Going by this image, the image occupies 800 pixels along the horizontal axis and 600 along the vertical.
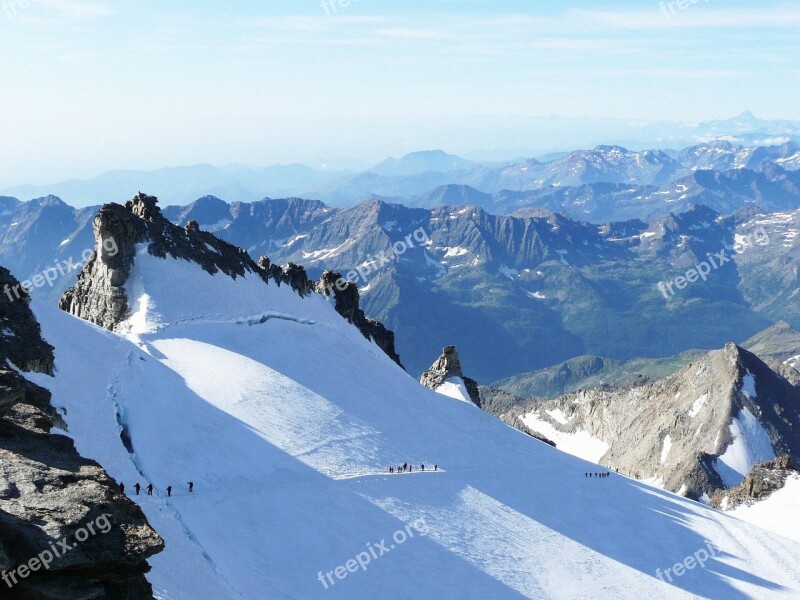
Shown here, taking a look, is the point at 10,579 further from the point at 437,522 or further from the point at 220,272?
the point at 220,272

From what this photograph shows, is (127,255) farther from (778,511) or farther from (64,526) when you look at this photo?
(778,511)

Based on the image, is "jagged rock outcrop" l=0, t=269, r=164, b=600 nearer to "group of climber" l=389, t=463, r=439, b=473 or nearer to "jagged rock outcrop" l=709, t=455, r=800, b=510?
"group of climber" l=389, t=463, r=439, b=473

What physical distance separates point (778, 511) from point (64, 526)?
111 m

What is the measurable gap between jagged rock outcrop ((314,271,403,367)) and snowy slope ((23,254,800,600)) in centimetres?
3444

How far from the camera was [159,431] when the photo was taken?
61.0m

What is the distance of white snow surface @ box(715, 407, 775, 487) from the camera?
16712 centimetres

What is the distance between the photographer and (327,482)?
64.0 m

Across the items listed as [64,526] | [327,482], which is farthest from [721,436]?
[64,526]

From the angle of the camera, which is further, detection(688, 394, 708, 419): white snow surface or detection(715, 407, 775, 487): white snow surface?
detection(688, 394, 708, 419): white snow surface

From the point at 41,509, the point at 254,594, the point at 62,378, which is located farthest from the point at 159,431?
the point at 41,509

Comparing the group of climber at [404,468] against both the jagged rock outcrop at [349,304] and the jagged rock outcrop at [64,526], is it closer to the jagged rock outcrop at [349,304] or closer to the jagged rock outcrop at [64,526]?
the jagged rock outcrop at [64,526]

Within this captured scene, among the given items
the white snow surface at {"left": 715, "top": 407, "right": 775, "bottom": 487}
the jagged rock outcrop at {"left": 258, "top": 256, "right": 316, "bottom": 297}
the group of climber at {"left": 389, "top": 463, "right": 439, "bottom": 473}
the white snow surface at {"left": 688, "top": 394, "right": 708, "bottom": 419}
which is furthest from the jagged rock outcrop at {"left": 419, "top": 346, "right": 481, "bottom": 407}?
the white snow surface at {"left": 688, "top": 394, "right": 708, "bottom": 419}

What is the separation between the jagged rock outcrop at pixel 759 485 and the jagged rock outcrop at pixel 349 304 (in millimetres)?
58753

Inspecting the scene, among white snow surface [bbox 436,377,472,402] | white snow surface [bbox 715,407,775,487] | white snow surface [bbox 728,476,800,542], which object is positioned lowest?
white snow surface [bbox 715,407,775,487]
